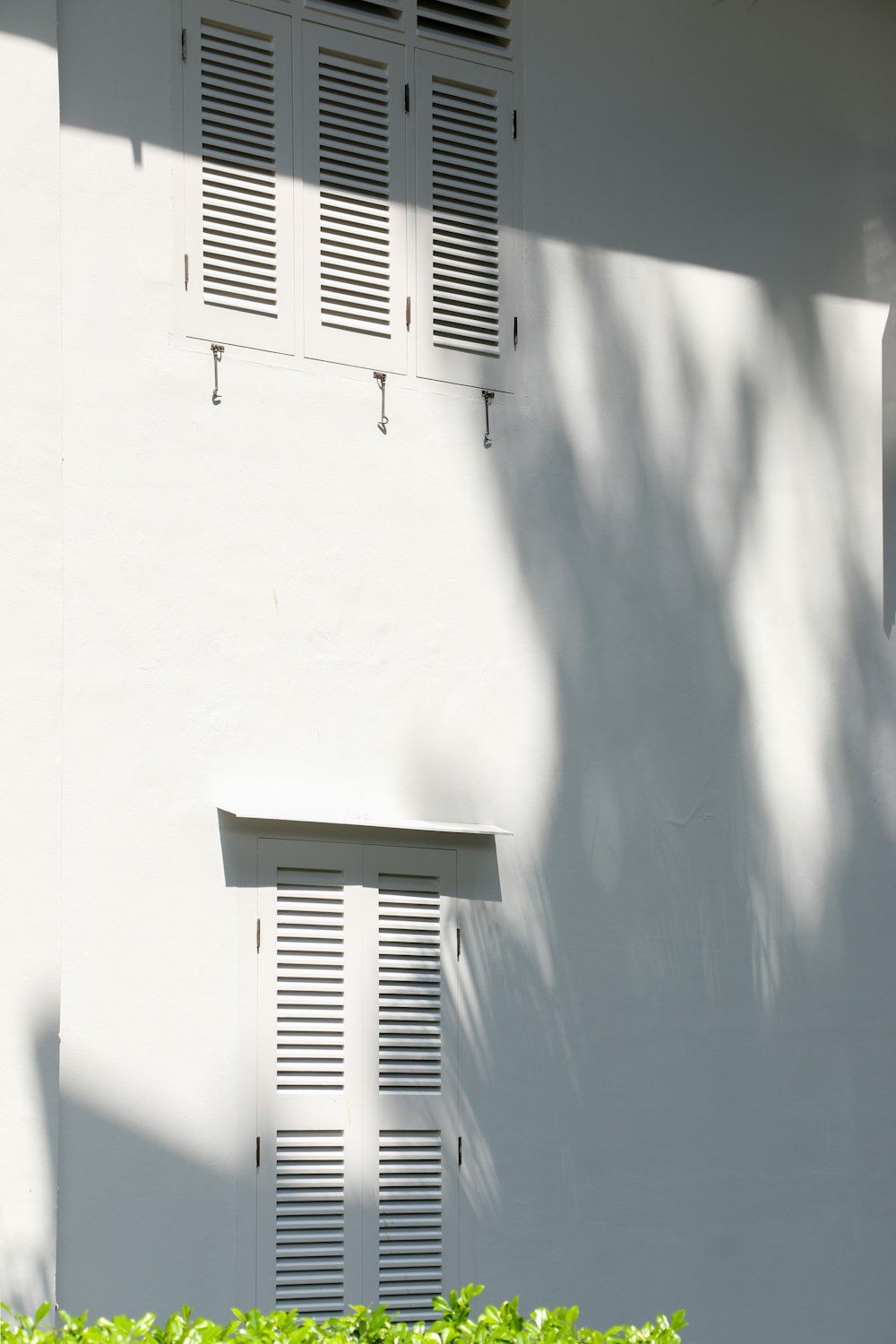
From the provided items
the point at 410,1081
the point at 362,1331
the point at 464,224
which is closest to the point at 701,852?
the point at 410,1081

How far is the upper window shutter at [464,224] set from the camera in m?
7.02

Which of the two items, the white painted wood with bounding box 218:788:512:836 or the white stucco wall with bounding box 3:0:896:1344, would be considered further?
the white painted wood with bounding box 218:788:512:836

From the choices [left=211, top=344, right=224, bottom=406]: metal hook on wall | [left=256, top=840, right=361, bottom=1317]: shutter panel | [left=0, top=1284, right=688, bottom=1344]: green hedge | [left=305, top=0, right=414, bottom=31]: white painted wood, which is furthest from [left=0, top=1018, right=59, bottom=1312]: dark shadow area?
[left=305, top=0, right=414, bottom=31]: white painted wood

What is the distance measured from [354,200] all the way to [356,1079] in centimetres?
321

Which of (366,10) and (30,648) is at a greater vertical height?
(366,10)

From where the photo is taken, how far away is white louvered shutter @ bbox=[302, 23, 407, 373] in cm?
679

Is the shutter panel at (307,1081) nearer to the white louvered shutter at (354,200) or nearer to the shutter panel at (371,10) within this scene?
the white louvered shutter at (354,200)

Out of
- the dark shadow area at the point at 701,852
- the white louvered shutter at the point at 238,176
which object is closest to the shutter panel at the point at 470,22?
the white louvered shutter at the point at 238,176

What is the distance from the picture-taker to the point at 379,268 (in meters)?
6.91

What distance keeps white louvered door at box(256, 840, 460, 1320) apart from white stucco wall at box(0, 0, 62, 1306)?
0.82 m

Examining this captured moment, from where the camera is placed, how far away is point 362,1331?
4.23 meters

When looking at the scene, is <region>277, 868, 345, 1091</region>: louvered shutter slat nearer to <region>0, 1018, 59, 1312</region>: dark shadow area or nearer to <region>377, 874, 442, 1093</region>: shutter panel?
<region>377, 874, 442, 1093</region>: shutter panel

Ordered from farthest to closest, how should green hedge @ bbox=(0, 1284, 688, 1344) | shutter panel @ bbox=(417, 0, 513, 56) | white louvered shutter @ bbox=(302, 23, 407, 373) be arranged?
shutter panel @ bbox=(417, 0, 513, 56) < white louvered shutter @ bbox=(302, 23, 407, 373) < green hedge @ bbox=(0, 1284, 688, 1344)

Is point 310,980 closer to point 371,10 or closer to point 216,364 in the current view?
point 216,364
